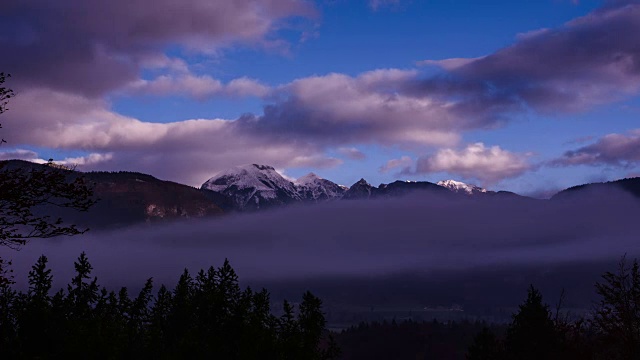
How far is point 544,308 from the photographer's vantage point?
87.2 metres

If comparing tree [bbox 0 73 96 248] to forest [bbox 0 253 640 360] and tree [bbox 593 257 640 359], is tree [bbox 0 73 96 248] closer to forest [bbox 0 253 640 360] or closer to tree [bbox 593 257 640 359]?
forest [bbox 0 253 640 360]

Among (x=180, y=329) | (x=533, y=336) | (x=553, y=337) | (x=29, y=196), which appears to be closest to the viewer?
(x=29, y=196)

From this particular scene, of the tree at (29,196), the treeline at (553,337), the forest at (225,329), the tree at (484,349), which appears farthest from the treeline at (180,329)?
the tree at (484,349)

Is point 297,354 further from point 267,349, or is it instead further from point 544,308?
point 544,308

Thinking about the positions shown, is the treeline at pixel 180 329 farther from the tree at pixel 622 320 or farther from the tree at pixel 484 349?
the tree at pixel 484 349

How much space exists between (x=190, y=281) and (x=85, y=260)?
1718 centimetres

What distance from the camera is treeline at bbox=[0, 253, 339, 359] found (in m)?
53.7

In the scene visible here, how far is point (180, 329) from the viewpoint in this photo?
80625mm

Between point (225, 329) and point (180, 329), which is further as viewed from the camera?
point (180, 329)

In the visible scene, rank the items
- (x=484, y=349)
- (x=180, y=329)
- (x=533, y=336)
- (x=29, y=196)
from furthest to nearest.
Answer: (x=484, y=349), (x=533, y=336), (x=180, y=329), (x=29, y=196)

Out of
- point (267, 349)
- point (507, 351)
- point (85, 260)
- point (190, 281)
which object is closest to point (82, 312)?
point (85, 260)

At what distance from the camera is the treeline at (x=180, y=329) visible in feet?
Answer: 176

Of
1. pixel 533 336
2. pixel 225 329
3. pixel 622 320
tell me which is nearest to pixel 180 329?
pixel 225 329

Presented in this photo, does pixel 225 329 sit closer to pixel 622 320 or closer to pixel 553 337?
pixel 622 320
